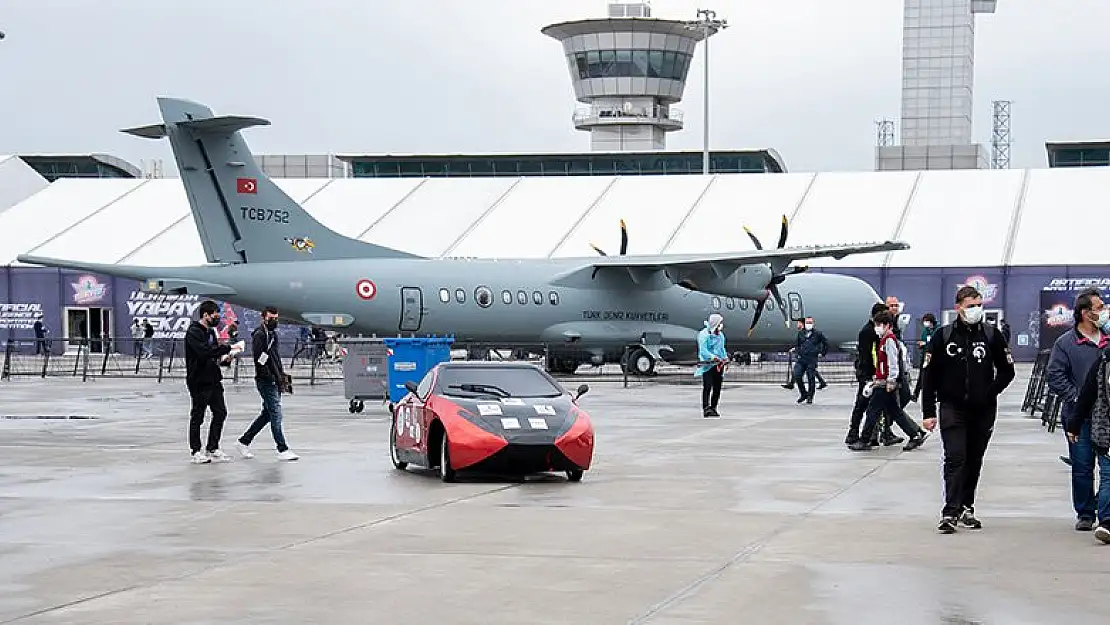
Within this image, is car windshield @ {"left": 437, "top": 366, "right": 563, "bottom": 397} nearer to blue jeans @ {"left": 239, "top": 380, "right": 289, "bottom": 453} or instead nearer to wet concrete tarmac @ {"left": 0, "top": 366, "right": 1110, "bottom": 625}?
wet concrete tarmac @ {"left": 0, "top": 366, "right": 1110, "bottom": 625}

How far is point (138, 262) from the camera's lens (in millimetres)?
52062

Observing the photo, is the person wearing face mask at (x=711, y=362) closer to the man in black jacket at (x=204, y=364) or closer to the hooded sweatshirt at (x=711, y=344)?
the hooded sweatshirt at (x=711, y=344)

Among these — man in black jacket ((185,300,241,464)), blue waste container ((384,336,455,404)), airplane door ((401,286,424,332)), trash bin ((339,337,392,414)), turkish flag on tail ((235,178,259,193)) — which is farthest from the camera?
airplane door ((401,286,424,332))

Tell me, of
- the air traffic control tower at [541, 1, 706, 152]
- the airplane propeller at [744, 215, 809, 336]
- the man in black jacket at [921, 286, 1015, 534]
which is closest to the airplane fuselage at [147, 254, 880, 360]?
the airplane propeller at [744, 215, 809, 336]

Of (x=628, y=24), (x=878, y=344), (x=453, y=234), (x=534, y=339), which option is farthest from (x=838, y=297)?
(x=628, y=24)

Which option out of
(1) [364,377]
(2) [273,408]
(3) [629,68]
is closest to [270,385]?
(2) [273,408]

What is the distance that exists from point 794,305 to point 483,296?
9.61 metres

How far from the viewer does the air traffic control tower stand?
3110 inches

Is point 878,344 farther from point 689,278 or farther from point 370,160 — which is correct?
point 370,160

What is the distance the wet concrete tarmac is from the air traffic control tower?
6188 cm

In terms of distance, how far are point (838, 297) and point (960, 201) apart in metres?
13.8

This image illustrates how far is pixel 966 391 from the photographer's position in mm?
11297

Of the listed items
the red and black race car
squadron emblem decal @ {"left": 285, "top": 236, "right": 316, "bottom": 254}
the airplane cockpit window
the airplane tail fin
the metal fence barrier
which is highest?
the airplane tail fin

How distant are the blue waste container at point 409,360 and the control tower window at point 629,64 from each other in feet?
186
